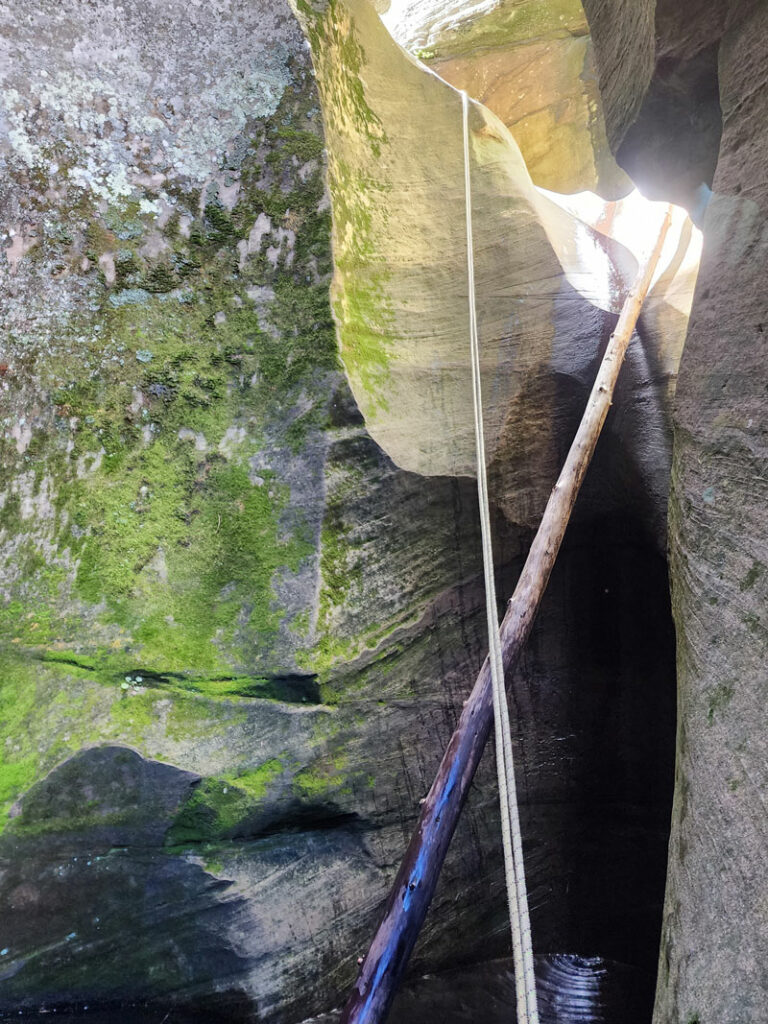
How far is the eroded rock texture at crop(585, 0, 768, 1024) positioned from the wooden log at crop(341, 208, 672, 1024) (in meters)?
0.87

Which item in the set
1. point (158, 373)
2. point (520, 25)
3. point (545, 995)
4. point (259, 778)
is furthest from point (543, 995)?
point (520, 25)

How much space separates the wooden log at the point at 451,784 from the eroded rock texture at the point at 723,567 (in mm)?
867

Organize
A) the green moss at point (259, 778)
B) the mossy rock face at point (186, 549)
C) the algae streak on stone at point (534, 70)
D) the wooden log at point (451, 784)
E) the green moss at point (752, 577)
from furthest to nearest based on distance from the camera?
the algae streak on stone at point (534, 70) < the green moss at point (259, 778) < the mossy rock face at point (186, 549) < the wooden log at point (451, 784) < the green moss at point (752, 577)

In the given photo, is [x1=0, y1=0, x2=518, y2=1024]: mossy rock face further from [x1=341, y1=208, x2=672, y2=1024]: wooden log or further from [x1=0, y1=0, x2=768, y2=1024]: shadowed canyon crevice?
[x1=341, y1=208, x2=672, y2=1024]: wooden log

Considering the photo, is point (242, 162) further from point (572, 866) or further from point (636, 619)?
point (572, 866)

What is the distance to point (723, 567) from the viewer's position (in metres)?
2.74

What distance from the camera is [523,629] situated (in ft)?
12.3

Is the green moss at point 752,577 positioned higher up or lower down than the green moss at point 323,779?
higher up

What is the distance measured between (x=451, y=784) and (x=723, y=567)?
1.73 meters

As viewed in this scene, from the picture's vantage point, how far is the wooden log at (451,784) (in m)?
2.59

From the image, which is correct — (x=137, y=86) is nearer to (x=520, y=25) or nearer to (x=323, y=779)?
(x=323, y=779)

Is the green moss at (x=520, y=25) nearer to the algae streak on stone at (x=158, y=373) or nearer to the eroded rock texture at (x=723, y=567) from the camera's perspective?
the eroded rock texture at (x=723, y=567)

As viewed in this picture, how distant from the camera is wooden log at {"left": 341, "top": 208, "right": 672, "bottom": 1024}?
2.59m

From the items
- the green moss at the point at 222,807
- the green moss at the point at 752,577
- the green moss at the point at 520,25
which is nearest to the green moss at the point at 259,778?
the green moss at the point at 222,807
